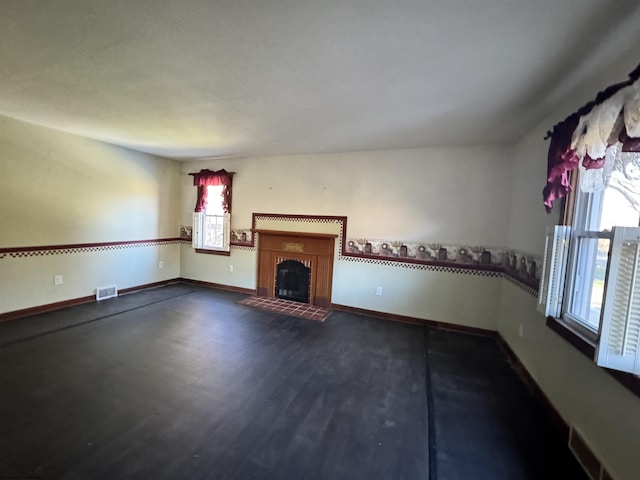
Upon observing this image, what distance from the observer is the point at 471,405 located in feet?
6.71

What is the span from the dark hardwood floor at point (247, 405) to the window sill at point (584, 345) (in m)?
0.63

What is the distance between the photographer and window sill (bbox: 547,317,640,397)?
1263 mm

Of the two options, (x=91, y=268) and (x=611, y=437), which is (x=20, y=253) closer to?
(x=91, y=268)

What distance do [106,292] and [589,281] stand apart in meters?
5.49

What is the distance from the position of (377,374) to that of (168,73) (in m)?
2.85

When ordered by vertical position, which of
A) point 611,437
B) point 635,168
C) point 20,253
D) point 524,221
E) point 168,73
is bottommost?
point 611,437

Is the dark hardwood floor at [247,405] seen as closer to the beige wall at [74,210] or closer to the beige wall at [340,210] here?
the beige wall at [340,210]

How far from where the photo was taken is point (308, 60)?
5.46 ft

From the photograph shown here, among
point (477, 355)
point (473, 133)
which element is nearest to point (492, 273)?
point (477, 355)

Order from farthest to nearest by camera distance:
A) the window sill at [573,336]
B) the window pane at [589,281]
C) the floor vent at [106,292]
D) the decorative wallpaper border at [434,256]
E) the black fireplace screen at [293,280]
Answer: the black fireplace screen at [293,280] < the floor vent at [106,292] < the decorative wallpaper border at [434,256] < the window pane at [589,281] < the window sill at [573,336]

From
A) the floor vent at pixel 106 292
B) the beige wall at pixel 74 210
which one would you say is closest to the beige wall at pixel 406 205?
the beige wall at pixel 74 210

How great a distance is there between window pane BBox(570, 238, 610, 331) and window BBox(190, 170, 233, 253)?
14.7ft

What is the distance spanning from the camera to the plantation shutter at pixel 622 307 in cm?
126

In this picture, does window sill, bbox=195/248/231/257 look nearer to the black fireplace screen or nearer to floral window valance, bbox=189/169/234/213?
floral window valance, bbox=189/169/234/213
